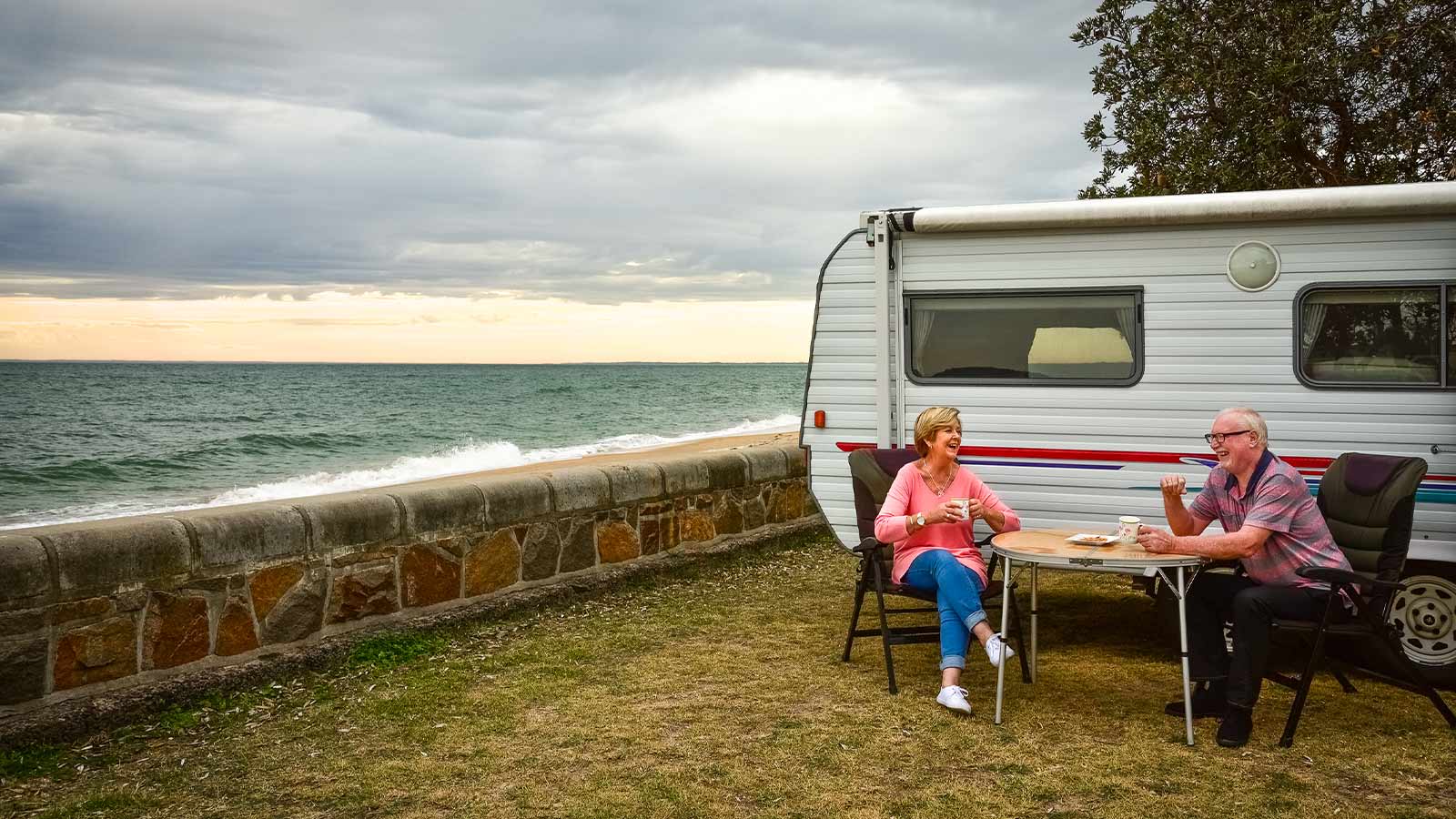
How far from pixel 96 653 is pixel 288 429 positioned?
28.4 m

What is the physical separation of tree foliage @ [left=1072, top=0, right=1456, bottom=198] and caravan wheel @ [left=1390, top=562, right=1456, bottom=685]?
517cm

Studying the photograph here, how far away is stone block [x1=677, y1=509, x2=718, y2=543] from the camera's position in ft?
24.4

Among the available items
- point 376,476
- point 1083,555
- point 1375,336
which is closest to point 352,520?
point 1083,555

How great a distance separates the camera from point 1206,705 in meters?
4.46

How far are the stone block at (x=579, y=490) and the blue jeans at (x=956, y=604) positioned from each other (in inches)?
98.1

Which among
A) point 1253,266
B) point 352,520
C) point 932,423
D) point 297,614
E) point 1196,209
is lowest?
point 297,614

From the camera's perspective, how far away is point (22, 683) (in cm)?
405

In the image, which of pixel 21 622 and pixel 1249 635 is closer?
pixel 21 622

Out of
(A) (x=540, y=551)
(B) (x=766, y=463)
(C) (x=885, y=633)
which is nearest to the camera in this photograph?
(C) (x=885, y=633)

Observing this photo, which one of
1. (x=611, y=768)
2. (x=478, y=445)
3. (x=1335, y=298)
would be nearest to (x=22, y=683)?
(x=611, y=768)

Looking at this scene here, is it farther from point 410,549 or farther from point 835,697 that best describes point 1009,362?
point 410,549

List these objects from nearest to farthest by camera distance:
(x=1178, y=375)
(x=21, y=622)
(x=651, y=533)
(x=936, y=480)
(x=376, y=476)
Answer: (x=21, y=622), (x=936, y=480), (x=1178, y=375), (x=651, y=533), (x=376, y=476)

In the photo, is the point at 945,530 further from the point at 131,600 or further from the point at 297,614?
the point at 131,600

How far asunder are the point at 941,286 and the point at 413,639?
124 inches
